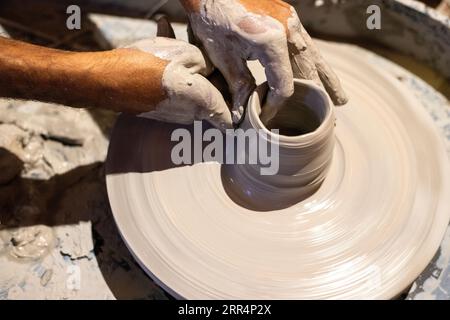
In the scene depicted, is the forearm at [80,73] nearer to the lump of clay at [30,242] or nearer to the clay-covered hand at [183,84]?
the clay-covered hand at [183,84]

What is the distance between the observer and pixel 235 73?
5.54 ft

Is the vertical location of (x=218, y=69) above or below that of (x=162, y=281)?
above

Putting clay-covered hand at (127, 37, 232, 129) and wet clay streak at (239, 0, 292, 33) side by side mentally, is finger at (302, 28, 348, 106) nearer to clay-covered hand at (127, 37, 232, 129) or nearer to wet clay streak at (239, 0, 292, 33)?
wet clay streak at (239, 0, 292, 33)

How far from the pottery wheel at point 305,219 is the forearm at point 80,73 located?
264 millimetres

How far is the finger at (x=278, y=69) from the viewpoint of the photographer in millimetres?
1530

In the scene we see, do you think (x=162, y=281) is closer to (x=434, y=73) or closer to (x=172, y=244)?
(x=172, y=244)

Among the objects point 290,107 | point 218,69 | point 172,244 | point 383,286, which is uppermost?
point 218,69

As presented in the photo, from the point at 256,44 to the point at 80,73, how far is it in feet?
1.71
